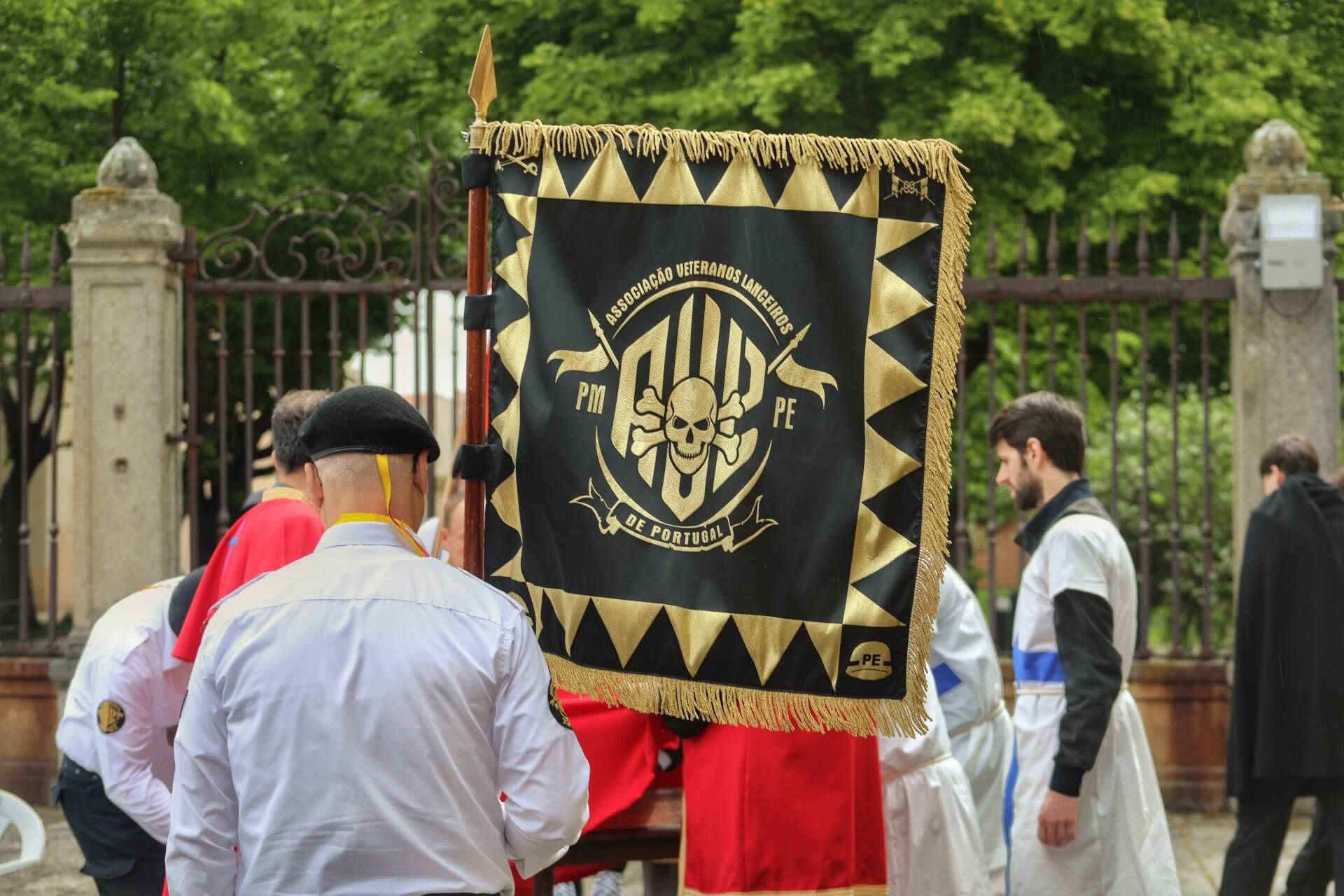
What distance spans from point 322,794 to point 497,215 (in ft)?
4.65

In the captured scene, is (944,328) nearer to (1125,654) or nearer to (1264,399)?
(1125,654)

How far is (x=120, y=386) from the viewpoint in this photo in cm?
842

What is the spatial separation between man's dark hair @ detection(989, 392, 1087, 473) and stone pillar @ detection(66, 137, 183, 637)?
18.0 feet

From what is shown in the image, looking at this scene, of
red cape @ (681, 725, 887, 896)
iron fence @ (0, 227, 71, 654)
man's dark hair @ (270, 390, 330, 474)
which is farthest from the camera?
iron fence @ (0, 227, 71, 654)

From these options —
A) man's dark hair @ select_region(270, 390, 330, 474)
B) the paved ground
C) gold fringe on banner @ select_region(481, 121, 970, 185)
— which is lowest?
the paved ground

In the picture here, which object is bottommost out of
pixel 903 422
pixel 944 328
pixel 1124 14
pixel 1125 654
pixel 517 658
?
pixel 1125 654

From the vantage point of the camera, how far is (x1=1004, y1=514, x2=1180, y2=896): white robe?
4.32 m

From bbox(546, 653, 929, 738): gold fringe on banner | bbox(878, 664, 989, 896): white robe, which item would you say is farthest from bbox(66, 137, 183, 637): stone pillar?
bbox(546, 653, 929, 738): gold fringe on banner

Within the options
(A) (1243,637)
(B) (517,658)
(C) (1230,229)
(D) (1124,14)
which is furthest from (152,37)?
(B) (517,658)

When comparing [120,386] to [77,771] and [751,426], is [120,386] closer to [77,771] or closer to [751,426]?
[77,771]

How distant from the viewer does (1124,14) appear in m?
10.7

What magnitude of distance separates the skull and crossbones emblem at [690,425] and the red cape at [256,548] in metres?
0.96

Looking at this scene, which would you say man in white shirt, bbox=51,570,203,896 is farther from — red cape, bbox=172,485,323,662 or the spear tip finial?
the spear tip finial

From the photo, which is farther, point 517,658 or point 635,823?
point 635,823
